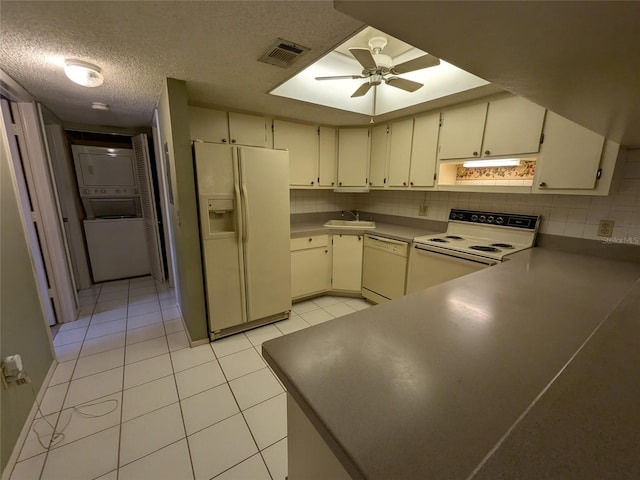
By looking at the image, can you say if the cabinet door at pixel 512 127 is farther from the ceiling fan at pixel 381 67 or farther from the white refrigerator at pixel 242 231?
the white refrigerator at pixel 242 231

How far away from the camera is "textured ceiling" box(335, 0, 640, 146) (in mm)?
411

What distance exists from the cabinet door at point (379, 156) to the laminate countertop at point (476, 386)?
2.28m

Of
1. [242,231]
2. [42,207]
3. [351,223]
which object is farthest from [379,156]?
[42,207]

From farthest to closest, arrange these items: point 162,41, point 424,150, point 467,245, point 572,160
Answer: point 424,150 → point 467,245 → point 572,160 → point 162,41

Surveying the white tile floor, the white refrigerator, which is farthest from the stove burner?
the white tile floor

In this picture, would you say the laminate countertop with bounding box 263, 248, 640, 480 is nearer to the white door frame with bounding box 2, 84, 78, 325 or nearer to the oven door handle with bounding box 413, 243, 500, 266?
the oven door handle with bounding box 413, 243, 500, 266

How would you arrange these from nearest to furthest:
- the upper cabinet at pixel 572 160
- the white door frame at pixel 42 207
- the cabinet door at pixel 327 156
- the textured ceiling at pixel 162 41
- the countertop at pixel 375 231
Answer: the textured ceiling at pixel 162 41
the upper cabinet at pixel 572 160
the white door frame at pixel 42 207
the countertop at pixel 375 231
the cabinet door at pixel 327 156

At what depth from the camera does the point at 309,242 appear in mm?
3068

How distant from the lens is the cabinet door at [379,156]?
3.13 meters

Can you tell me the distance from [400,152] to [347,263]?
1.40 metres

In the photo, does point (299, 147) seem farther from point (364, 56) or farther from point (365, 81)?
point (364, 56)

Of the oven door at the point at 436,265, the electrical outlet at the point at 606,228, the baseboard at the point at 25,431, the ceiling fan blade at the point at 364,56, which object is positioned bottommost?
the baseboard at the point at 25,431

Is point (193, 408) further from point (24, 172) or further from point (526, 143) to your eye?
point (526, 143)

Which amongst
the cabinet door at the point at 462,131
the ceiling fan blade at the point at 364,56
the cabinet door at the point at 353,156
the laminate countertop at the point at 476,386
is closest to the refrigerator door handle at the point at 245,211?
the ceiling fan blade at the point at 364,56
